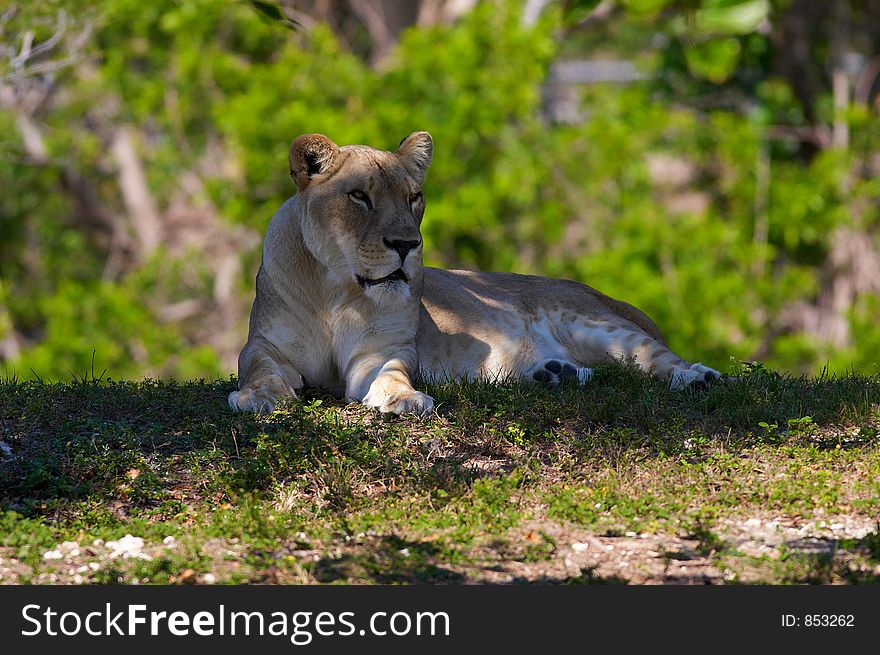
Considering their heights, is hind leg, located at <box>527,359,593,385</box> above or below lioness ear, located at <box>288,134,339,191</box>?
below

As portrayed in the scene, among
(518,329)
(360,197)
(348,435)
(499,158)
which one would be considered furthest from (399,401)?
(499,158)

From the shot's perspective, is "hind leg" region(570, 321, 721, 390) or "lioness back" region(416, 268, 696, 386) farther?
"lioness back" region(416, 268, 696, 386)

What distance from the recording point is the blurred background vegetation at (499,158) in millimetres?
12758

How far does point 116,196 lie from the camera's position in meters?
17.7

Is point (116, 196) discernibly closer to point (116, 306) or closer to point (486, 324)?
point (116, 306)

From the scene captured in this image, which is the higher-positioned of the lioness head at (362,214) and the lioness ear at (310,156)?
the lioness ear at (310,156)

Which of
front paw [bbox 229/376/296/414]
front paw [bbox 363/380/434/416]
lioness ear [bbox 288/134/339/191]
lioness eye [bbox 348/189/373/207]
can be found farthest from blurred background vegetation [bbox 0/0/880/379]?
front paw [bbox 363/380/434/416]

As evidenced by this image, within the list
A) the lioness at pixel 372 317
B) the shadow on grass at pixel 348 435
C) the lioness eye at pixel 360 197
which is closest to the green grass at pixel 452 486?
the shadow on grass at pixel 348 435

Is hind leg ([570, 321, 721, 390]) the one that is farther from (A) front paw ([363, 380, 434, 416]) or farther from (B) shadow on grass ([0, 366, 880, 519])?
(A) front paw ([363, 380, 434, 416])

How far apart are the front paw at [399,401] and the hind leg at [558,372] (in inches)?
34.5

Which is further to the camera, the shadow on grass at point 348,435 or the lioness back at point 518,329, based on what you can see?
the lioness back at point 518,329

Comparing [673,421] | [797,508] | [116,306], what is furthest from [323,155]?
[116,306]

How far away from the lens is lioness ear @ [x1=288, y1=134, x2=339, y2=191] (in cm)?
573

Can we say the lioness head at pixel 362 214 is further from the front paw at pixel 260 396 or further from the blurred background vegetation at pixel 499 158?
the blurred background vegetation at pixel 499 158
